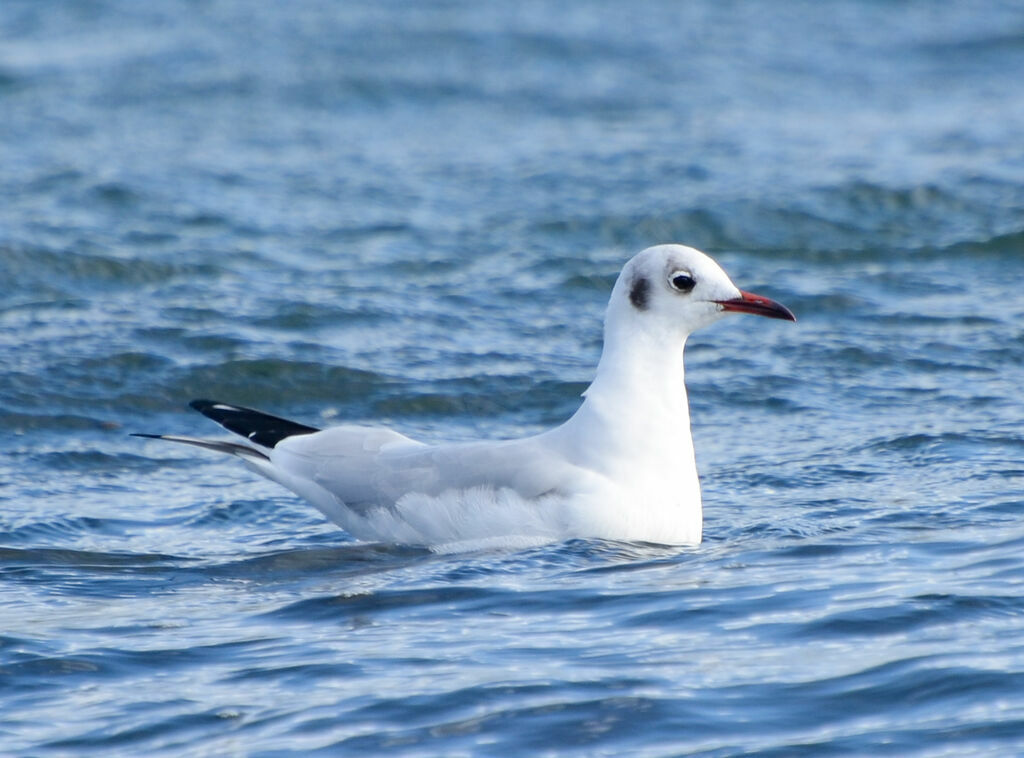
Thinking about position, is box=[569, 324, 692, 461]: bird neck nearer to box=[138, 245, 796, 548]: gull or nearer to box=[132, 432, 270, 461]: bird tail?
box=[138, 245, 796, 548]: gull

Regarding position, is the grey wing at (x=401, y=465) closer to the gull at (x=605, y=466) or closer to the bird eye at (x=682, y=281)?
the gull at (x=605, y=466)

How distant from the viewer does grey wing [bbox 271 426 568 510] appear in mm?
5898

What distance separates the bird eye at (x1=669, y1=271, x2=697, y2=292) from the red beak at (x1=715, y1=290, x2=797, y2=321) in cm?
11

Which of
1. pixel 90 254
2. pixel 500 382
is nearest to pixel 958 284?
pixel 500 382

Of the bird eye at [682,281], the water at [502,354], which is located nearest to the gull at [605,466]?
the bird eye at [682,281]

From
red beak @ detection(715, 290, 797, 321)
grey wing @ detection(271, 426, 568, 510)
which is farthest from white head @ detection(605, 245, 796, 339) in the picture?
grey wing @ detection(271, 426, 568, 510)

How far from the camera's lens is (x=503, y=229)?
39.9ft

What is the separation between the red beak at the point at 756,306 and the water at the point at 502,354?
0.81 m

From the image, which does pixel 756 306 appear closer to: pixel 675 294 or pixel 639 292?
pixel 675 294

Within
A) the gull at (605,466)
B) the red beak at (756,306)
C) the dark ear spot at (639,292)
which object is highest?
the dark ear spot at (639,292)

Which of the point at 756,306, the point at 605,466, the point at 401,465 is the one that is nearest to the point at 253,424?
the point at 401,465

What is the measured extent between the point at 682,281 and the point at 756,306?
273 mm

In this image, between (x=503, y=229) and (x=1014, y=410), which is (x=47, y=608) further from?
(x=503, y=229)

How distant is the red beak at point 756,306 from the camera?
588 centimetres
